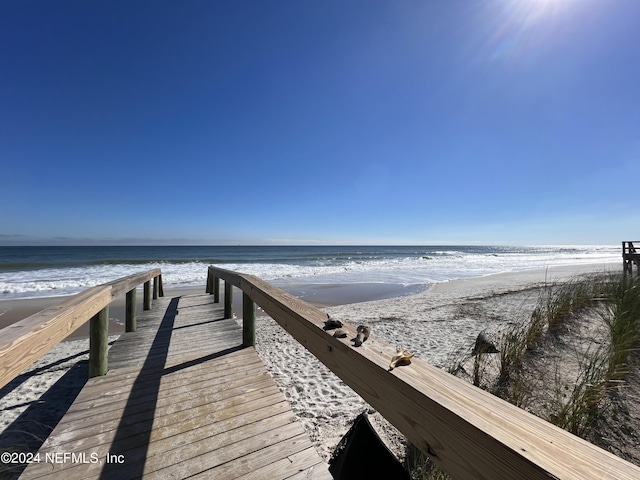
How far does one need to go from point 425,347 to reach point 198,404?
407 centimetres

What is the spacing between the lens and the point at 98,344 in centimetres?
290

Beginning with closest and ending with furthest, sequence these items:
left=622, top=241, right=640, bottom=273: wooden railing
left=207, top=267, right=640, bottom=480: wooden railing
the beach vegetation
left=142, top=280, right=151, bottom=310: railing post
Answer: left=207, top=267, right=640, bottom=480: wooden railing → the beach vegetation → left=142, top=280, right=151, bottom=310: railing post → left=622, top=241, right=640, bottom=273: wooden railing

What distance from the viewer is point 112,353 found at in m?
3.62

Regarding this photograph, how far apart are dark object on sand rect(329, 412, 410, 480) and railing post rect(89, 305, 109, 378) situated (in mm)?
2559

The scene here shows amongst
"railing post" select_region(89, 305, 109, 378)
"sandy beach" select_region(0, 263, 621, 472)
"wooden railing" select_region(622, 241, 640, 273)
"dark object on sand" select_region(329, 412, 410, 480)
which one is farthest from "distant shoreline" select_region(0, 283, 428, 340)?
"wooden railing" select_region(622, 241, 640, 273)

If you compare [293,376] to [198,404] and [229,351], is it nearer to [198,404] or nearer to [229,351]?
[229,351]

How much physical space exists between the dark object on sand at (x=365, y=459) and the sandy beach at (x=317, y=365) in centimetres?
84

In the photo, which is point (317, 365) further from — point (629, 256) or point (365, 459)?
point (629, 256)

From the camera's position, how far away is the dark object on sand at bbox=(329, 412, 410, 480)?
5.34ft

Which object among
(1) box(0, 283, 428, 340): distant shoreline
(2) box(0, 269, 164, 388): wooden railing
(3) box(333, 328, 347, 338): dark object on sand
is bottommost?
(1) box(0, 283, 428, 340): distant shoreline

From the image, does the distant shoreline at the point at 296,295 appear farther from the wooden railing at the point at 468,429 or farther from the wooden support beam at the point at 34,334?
the wooden railing at the point at 468,429

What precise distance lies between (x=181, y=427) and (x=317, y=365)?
250 centimetres

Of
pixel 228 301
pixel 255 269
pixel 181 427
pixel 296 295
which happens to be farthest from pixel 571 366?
pixel 255 269

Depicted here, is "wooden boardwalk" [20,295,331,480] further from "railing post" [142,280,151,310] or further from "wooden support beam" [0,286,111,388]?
"railing post" [142,280,151,310]
